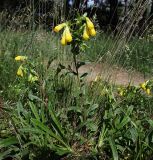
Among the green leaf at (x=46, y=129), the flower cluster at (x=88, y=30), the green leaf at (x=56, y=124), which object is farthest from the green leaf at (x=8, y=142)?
the flower cluster at (x=88, y=30)

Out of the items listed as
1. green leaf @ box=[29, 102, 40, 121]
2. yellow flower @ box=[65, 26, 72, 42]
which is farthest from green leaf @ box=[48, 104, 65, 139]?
yellow flower @ box=[65, 26, 72, 42]

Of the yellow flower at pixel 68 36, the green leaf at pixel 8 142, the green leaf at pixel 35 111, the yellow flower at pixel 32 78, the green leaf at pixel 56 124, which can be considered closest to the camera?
the yellow flower at pixel 68 36

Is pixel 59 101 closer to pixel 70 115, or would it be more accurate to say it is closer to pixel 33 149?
pixel 70 115

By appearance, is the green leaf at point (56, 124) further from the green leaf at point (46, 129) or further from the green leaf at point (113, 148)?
the green leaf at point (113, 148)

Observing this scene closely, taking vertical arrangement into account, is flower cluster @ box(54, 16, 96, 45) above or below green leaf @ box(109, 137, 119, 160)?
above

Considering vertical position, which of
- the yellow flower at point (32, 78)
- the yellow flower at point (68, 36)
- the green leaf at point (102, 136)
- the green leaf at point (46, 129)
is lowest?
the green leaf at point (102, 136)

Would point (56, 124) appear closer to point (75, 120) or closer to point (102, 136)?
point (75, 120)

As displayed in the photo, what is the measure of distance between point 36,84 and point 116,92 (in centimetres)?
106

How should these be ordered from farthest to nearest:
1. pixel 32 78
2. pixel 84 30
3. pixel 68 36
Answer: pixel 32 78
pixel 84 30
pixel 68 36

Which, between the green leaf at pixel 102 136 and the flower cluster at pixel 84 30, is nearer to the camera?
the flower cluster at pixel 84 30

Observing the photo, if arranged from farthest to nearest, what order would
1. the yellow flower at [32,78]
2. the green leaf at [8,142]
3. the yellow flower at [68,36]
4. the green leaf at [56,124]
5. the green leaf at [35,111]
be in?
1. the yellow flower at [32,78]
2. the green leaf at [35,111]
3. the green leaf at [56,124]
4. the green leaf at [8,142]
5. the yellow flower at [68,36]

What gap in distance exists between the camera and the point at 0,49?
6844mm

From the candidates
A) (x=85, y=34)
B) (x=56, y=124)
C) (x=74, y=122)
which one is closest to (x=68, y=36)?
(x=85, y=34)

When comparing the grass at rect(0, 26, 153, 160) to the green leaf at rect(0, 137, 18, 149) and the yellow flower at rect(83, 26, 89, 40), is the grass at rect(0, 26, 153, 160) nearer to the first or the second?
the green leaf at rect(0, 137, 18, 149)
